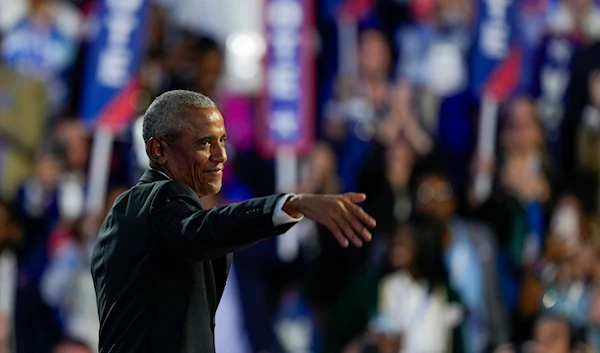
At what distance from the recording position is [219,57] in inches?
339

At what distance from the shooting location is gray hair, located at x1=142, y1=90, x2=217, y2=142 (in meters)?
3.58

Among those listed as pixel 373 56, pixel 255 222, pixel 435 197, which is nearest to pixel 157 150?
pixel 255 222

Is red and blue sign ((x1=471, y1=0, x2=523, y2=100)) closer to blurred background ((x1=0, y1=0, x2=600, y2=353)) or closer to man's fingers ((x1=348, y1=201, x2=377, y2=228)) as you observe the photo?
blurred background ((x1=0, y1=0, x2=600, y2=353))

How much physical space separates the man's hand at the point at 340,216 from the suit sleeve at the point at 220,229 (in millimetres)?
111

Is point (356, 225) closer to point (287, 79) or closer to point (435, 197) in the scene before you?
point (435, 197)

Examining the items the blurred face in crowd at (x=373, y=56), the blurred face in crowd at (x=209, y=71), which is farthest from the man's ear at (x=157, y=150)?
the blurred face in crowd at (x=373, y=56)

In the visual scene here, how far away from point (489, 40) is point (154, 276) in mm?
7144

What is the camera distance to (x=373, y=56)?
1022 centimetres

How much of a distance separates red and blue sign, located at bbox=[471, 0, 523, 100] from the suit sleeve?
709 centimetres

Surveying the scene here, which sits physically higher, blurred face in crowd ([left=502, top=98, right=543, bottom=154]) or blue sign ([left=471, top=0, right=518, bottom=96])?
blue sign ([left=471, top=0, right=518, bottom=96])

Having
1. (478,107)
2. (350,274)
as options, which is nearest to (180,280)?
(350,274)

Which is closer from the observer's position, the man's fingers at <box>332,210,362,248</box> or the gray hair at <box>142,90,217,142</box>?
the man's fingers at <box>332,210,362,248</box>

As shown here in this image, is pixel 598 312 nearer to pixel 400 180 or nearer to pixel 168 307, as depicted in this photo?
pixel 400 180

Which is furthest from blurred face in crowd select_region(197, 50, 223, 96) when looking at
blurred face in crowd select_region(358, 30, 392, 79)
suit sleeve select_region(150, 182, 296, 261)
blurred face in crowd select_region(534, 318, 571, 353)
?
suit sleeve select_region(150, 182, 296, 261)
